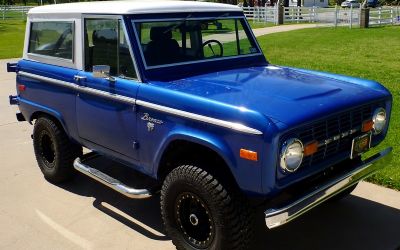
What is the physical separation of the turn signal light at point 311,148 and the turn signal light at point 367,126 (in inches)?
26.1

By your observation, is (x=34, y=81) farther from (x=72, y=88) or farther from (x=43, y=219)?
(x=43, y=219)

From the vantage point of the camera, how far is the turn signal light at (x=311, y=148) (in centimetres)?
318

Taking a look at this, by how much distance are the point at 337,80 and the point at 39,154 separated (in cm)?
324

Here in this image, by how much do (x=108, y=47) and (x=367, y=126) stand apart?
7.52 feet

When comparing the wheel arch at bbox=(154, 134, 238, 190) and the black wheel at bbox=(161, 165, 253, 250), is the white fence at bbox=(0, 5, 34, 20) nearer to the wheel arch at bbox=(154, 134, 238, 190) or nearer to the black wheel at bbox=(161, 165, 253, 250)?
the wheel arch at bbox=(154, 134, 238, 190)

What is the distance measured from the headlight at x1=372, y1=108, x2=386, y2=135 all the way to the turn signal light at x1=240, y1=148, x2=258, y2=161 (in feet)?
4.40

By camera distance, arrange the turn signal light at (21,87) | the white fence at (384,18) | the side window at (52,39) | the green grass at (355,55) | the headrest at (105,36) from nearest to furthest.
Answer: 1. the headrest at (105,36)
2. the side window at (52,39)
3. the turn signal light at (21,87)
4. the green grass at (355,55)
5. the white fence at (384,18)

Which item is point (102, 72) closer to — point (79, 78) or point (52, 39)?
point (79, 78)

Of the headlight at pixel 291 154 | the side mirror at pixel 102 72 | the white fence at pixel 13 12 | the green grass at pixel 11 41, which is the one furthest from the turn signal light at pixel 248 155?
the white fence at pixel 13 12

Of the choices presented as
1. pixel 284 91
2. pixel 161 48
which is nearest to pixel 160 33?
pixel 161 48

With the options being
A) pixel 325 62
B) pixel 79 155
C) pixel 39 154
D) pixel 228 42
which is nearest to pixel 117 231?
pixel 79 155

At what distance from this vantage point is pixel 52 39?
491 centimetres

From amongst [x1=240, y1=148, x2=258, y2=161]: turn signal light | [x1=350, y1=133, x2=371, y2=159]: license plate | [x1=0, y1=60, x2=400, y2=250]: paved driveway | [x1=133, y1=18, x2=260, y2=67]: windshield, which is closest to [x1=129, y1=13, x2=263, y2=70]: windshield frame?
[x1=133, y1=18, x2=260, y2=67]: windshield

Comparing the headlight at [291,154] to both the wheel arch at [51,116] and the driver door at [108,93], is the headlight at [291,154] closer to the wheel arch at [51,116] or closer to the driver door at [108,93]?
the driver door at [108,93]
